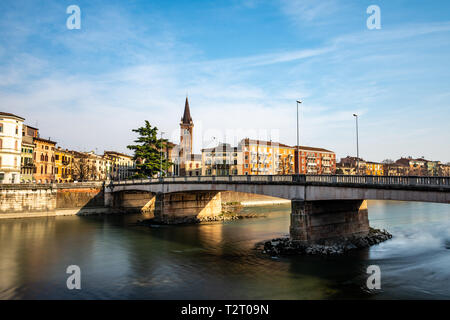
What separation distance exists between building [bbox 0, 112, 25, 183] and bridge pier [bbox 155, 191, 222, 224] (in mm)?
30545

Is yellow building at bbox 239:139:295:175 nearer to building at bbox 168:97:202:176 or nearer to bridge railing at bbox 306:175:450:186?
building at bbox 168:97:202:176

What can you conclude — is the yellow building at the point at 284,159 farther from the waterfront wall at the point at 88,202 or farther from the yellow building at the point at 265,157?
the waterfront wall at the point at 88,202

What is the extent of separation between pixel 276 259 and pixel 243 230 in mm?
16067

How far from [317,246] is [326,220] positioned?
299 cm

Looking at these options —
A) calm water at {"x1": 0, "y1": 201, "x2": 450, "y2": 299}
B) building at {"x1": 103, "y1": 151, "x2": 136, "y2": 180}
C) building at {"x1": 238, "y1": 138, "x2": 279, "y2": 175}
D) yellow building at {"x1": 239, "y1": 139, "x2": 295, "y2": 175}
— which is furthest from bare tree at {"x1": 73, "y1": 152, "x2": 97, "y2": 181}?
calm water at {"x1": 0, "y1": 201, "x2": 450, "y2": 299}

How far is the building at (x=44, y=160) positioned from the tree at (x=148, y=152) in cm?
2314

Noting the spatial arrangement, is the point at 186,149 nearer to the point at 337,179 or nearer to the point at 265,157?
the point at 265,157

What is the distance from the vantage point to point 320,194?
29906 millimetres

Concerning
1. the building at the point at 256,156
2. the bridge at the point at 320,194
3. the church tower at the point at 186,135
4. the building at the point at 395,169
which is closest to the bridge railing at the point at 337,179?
the bridge at the point at 320,194

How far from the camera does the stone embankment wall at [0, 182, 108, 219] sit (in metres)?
54.3

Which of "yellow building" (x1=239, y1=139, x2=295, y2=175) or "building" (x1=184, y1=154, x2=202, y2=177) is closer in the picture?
"yellow building" (x1=239, y1=139, x2=295, y2=175)

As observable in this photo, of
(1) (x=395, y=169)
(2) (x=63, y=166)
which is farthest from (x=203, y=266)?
(1) (x=395, y=169)
